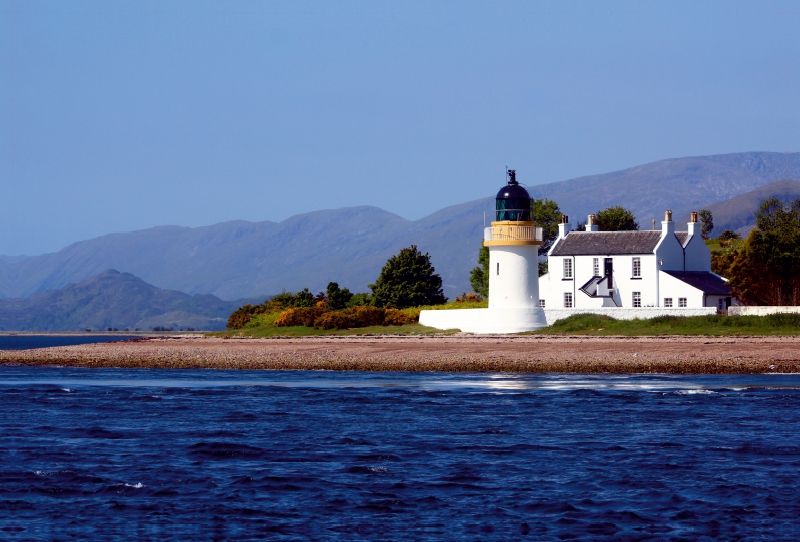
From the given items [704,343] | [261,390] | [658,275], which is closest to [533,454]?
[261,390]

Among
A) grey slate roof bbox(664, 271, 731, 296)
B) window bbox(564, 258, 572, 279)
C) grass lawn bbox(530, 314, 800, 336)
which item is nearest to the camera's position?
grass lawn bbox(530, 314, 800, 336)

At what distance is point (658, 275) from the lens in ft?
194

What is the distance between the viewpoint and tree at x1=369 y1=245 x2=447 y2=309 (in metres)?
71.0

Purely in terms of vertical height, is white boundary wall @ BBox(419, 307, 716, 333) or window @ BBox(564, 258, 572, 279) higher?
window @ BBox(564, 258, 572, 279)

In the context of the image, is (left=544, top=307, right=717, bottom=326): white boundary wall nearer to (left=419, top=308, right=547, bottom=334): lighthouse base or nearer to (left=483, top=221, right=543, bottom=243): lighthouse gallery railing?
(left=419, top=308, right=547, bottom=334): lighthouse base

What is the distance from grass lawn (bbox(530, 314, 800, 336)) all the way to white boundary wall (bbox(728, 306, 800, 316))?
6.93 feet

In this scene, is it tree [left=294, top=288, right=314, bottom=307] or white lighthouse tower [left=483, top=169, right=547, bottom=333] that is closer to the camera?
white lighthouse tower [left=483, top=169, right=547, bottom=333]

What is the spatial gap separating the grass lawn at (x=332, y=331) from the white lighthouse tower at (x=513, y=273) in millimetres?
2657

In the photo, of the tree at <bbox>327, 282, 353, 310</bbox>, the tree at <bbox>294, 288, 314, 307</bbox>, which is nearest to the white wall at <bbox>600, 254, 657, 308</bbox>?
the tree at <bbox>327, 282, 353, 310</bbox>

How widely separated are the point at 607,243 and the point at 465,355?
21724 millimetres

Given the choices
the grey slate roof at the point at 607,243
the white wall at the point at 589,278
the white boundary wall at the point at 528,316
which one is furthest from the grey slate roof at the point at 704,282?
the white boundary wall at the point at 528,316

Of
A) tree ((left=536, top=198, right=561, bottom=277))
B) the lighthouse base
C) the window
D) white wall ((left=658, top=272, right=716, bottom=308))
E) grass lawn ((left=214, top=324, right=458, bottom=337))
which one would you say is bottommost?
grass lawn ((left=214, top=324, right=458, bottom=337))

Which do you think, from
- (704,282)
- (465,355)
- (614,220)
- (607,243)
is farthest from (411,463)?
(614,220)

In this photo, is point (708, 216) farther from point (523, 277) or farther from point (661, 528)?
point (661, 528)
